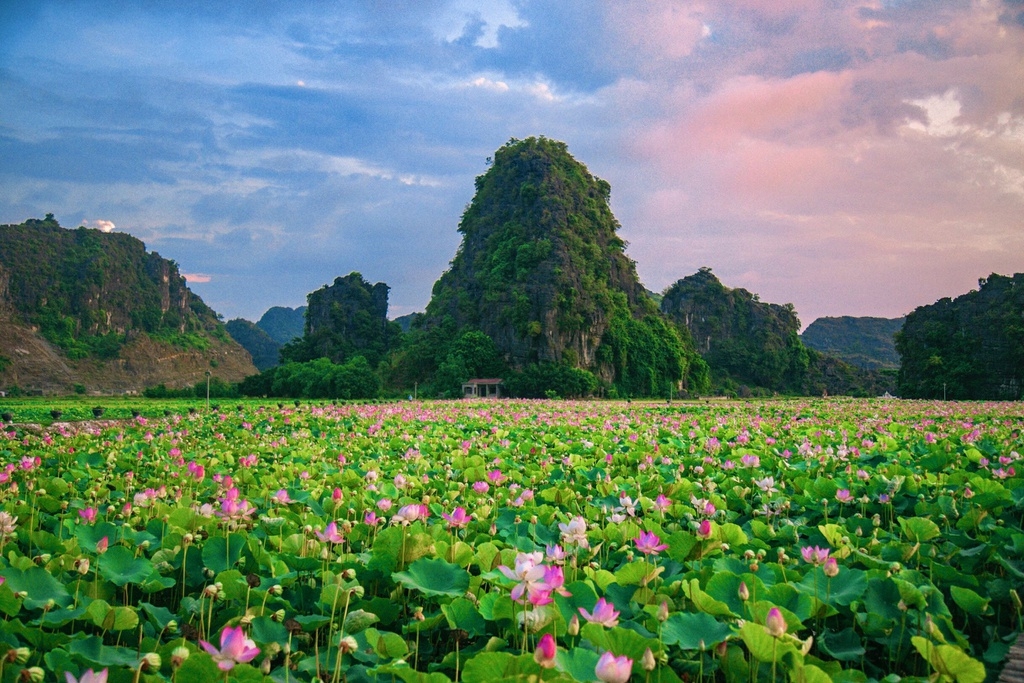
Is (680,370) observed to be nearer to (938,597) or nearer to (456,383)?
(456,383)

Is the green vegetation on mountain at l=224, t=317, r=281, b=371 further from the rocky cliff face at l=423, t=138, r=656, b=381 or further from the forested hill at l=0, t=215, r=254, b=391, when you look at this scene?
the rocky cliff face at l=423, t=138, r=656, b=381

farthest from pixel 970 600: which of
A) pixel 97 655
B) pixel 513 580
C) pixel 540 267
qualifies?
pixel 540 267

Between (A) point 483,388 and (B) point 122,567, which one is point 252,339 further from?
(B) point 122,567

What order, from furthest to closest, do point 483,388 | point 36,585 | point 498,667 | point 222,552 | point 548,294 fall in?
point 548,294 < point 483,388 < point 222,552 < point 36,585 < point 498,667

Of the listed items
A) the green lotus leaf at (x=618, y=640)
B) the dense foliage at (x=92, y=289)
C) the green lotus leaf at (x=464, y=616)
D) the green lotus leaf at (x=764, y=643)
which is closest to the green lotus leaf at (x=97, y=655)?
the green lotus leaf at (x=464, y=616)

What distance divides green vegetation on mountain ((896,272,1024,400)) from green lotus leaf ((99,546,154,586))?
146 feet

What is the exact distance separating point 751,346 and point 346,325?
46.3 meters

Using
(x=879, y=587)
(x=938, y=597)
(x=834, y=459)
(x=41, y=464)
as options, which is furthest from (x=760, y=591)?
(x=41, y=464)

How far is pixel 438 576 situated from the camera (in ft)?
6.79

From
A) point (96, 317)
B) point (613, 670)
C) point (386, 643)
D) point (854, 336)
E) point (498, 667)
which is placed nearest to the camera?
point (613, 670)

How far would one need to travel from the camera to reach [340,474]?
13.9 feet

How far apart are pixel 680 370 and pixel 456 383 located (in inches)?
789

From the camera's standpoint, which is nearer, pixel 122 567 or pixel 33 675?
pixel 33 675

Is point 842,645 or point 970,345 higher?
point 970,345
